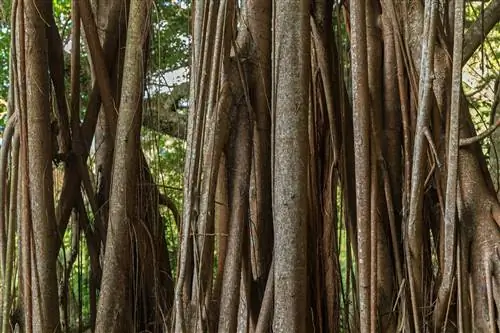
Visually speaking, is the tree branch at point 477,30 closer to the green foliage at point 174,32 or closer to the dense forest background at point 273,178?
the dense forest background at point 273,178

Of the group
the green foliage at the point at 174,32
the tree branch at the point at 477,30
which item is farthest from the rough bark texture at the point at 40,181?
the tree branch at the point at 477,30

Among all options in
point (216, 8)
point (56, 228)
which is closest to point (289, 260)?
point (216, 8)

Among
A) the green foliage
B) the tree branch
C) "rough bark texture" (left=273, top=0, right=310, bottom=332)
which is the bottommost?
"rough bark texture" (left=273, top=0, right=310, bottom=332)

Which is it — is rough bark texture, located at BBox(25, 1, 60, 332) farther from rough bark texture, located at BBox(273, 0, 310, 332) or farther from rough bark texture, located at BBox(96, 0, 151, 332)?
rough bark texture, located at BBox(273, 0, 310, 332)

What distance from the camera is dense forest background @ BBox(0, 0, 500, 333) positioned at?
6.23 ft

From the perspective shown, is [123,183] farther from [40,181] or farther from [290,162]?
[290,162]

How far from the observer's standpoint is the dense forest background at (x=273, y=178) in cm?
190

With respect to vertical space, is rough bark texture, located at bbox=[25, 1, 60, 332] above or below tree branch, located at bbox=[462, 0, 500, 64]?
below

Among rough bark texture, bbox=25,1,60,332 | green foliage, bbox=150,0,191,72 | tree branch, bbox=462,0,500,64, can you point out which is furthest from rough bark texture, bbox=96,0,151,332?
tree branch, bbox=462,0,500,64

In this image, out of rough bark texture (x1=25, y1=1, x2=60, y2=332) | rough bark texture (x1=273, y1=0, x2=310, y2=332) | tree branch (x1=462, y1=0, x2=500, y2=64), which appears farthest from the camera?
tree branch (x1=462, y1=0, x2=500, y2=64)

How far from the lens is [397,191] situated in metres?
2.22

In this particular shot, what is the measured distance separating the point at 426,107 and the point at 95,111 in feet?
4.69

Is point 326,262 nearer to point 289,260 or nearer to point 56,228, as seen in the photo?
point 289,260

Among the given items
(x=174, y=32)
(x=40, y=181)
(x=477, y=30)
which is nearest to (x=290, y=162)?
(x=40, y=181)
